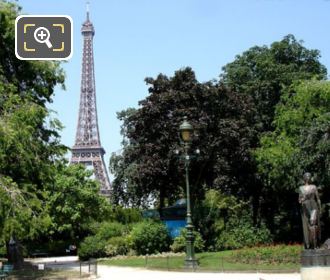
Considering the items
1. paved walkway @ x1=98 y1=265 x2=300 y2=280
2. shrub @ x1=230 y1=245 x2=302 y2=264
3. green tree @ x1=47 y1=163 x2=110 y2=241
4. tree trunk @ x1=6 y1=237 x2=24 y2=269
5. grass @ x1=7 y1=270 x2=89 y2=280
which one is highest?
green tree @ x1=47 y1=163 x2=110 y2=241

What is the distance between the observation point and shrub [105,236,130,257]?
119 ft

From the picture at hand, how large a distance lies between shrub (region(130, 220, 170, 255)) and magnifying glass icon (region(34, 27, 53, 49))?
2780 centimetres

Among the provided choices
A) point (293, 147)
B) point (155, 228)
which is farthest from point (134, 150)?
point (293, 147)

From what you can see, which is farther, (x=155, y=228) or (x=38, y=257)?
(x=38, y=257)

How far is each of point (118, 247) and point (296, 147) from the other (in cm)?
1254

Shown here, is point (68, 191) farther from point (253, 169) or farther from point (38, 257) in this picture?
point (253, 169)

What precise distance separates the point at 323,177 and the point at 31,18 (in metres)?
24.0

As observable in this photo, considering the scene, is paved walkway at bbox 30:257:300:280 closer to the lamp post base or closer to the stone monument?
the lamp post base

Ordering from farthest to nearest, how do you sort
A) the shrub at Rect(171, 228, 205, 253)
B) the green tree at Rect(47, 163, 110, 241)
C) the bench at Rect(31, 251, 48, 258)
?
the bench at Rect(31, 251, 48, 258)
the green tree at Rect(47, 163, 110, 241)
the shrub at Rect(171, 228, 205, 253)

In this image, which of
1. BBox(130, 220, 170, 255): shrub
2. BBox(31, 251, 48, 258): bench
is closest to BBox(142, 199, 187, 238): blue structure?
BBox(130, 220, 170, 255): shrub

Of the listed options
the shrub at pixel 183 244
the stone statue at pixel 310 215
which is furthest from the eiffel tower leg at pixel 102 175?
the stone statue at pixel 310 215

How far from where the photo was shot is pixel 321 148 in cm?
2853

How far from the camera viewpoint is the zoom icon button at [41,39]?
705cm

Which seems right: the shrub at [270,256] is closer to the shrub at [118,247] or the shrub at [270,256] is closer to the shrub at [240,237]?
the shrub at [240,237]
